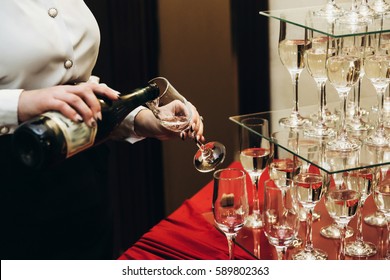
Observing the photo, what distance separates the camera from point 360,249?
5.56 feet

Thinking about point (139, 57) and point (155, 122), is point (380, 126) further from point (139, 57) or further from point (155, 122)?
point (139, 57)

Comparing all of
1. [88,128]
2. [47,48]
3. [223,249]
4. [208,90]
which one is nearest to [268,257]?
[223,249]

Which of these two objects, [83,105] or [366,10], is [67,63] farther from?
[366,10]

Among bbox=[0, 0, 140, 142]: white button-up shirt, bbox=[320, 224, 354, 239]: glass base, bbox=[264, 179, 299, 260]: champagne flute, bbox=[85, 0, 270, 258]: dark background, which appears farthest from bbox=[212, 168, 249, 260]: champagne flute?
bbox=[85, 0, 270, 258]: dark background

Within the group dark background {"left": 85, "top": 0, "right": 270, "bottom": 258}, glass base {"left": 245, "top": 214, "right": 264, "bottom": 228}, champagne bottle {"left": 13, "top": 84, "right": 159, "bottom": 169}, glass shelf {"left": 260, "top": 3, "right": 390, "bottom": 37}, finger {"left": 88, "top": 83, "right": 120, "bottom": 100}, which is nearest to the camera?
champagne bottle {"left": 13, "top": 84, "right": 159, "bottom": 169}

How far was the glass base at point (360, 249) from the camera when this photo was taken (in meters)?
1.68

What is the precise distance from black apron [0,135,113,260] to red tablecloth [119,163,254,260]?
0.13 m

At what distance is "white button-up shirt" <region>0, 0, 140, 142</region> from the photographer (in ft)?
5.00

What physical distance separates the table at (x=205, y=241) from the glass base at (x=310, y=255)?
0.03m

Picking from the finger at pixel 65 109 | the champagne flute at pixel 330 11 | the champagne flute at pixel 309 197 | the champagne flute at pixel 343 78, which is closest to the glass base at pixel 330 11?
the champagne flute at pixel 330 11

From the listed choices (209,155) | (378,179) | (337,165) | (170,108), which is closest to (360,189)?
(378,179)

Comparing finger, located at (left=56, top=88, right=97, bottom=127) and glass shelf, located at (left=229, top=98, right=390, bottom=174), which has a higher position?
finger, located at (left=56, top=88, right=97, bottom=127)

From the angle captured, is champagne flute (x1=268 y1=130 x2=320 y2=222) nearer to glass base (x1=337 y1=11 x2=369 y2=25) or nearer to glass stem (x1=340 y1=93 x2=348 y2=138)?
glass stem (x1=340 y1=93 x2=348 y2=138)

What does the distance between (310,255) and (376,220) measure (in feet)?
0.99
